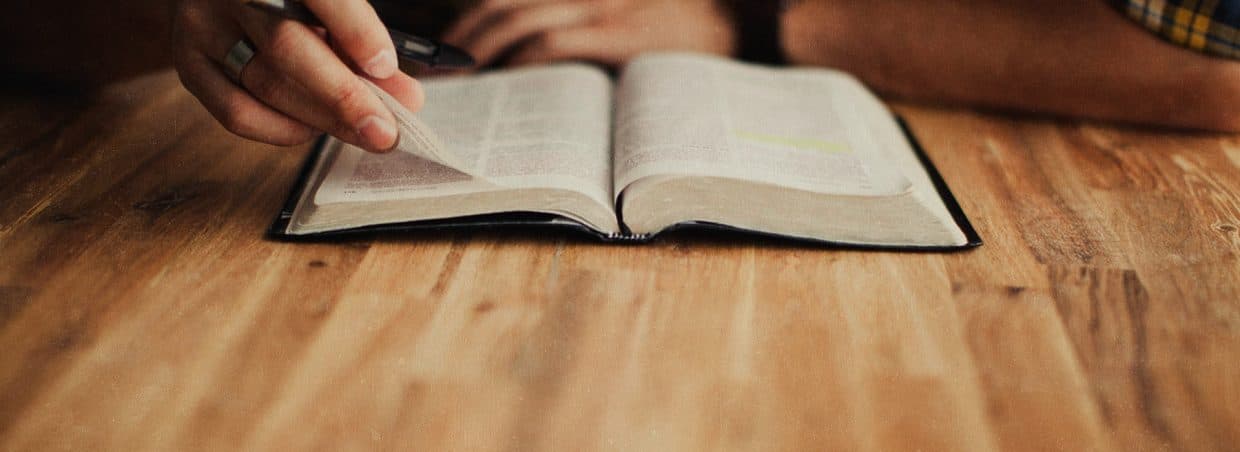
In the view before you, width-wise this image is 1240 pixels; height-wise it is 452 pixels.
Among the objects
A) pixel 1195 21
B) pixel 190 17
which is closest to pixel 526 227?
pixel 190 17

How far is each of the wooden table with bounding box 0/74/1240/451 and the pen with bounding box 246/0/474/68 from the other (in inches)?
7.1

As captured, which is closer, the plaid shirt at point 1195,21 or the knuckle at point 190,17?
the knuckle at point 190,17

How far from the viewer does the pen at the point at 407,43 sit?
2.36ft

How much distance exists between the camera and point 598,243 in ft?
2.56

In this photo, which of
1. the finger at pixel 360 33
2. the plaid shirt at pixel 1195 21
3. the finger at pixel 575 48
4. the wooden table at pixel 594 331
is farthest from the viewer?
the finger at pixel 575 48

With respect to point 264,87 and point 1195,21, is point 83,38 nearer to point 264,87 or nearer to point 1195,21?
point 264,87

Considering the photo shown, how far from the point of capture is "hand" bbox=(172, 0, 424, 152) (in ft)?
2.36

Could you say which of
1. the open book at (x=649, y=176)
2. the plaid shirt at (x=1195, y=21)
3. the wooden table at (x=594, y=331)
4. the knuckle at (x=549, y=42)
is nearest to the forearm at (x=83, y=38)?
the wooden table at (x=594, y=331)

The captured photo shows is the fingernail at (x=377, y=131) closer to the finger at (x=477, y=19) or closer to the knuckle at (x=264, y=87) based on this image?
the knuckle at (x=264, y=87)

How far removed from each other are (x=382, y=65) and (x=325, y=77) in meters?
0.05

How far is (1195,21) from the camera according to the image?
104cm

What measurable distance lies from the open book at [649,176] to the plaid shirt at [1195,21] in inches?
13.7

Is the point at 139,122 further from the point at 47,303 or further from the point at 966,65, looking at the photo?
the point at 966,65

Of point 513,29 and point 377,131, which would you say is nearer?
point 377,131
